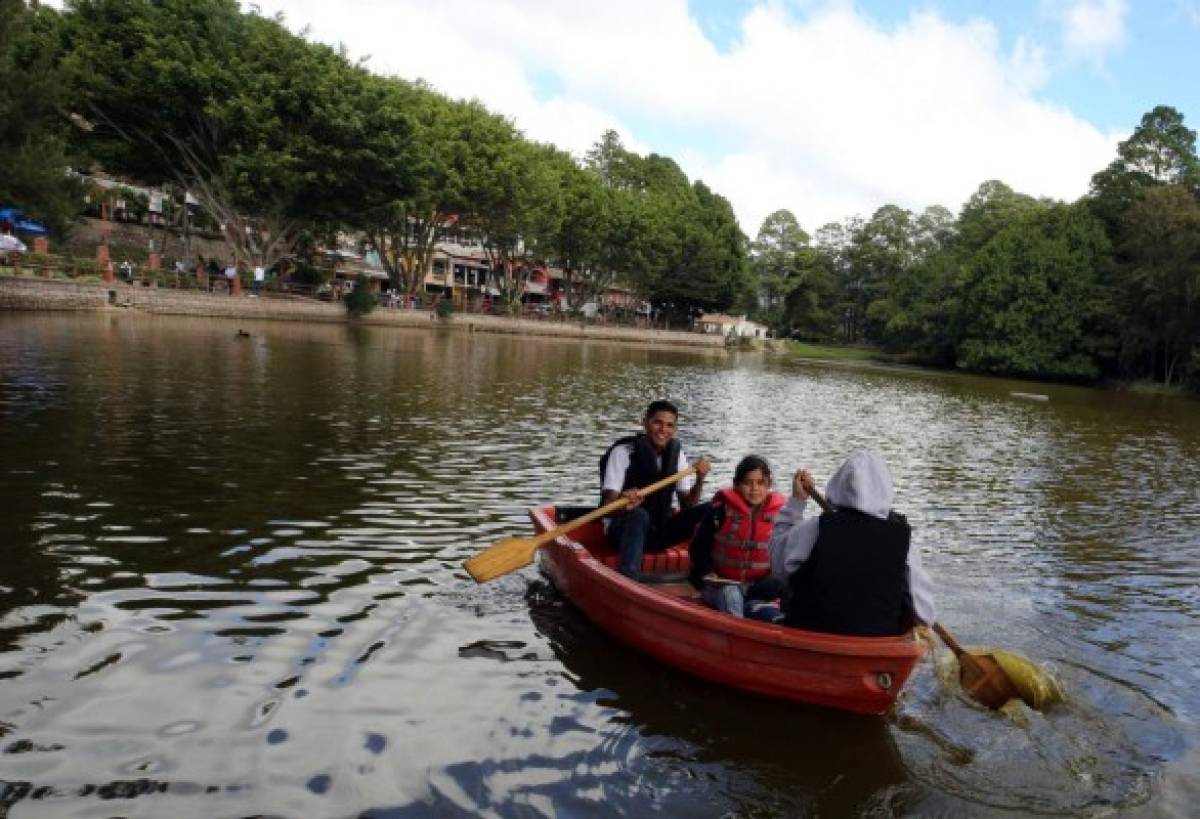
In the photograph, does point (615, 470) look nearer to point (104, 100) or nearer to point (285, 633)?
point (285, 633)

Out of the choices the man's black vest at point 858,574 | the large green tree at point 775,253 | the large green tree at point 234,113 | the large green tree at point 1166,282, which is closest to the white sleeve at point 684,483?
the man's black vest at point 858,574

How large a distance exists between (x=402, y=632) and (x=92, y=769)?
239 cm

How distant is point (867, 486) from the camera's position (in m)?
4.98

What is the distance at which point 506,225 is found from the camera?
53125 millimetres

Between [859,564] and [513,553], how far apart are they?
295 centimetres

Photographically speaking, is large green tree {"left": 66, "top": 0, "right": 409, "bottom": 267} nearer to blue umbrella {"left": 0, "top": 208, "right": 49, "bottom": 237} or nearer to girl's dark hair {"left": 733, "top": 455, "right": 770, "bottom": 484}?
blue umbrella {"left": 0, "top": 208, "right": 49, "bottom": 237}

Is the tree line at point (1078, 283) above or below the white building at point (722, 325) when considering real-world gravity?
above

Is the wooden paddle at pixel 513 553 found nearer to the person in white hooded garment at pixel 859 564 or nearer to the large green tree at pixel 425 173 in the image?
the person in white hooded garment at pixel 859 564

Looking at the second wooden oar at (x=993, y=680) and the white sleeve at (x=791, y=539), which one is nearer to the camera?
the white sleeve at (x=791, y=539)

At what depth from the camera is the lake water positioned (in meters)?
4.52

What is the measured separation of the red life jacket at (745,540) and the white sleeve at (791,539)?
52 cm

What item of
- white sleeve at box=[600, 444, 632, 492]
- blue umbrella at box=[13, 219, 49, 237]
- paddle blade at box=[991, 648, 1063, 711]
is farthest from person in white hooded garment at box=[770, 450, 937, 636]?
blue umbrella at box=[13, 219, 49, 237]

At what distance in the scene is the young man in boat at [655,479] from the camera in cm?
740

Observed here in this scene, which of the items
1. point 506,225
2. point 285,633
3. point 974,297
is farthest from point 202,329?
point 974,297
